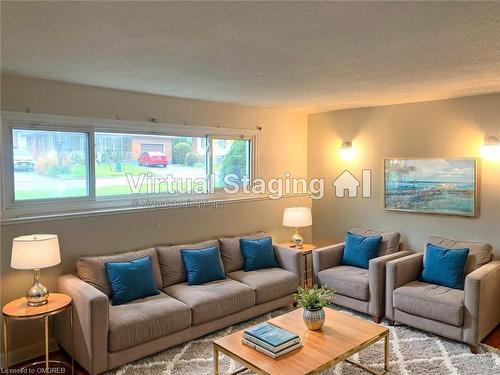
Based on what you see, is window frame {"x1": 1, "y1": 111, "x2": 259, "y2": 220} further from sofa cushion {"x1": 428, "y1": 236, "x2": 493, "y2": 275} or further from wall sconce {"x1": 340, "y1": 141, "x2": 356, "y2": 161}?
sofa cushion {"x1": 428, "y1": 236, "x2": 493, "y2": 275}

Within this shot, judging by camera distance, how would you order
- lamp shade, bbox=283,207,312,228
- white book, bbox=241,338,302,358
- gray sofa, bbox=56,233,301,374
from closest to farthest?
white book, bbox=241,338,302,358 < gray sofa, bbox=56,233,301,374 < lamp shade, bbox=283,207,312,228

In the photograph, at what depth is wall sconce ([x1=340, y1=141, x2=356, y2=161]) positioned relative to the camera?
5.20 metres

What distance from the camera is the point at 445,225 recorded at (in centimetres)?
441

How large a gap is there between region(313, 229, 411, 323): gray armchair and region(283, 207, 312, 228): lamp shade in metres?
0.45

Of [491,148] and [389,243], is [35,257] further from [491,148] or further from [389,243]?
[491,148]

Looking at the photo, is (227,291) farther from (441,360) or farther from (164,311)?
(441,360)

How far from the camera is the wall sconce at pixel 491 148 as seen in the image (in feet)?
13.0

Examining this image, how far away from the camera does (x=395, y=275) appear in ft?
12.7

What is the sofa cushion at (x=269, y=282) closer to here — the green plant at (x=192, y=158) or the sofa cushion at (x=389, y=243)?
the sofa cushion at (x=389, y=243)

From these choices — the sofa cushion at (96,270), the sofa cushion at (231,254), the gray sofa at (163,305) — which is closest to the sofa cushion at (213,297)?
the gray sofa at (163,305)

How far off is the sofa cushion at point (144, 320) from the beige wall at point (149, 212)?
73cm

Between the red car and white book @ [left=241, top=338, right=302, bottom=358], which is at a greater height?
the red car

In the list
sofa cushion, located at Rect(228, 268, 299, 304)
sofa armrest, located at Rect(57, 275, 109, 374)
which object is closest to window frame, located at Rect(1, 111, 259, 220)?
sofa armrest, located at Rect(57, 275, 109, 374)

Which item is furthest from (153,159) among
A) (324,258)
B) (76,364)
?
(324,258)
